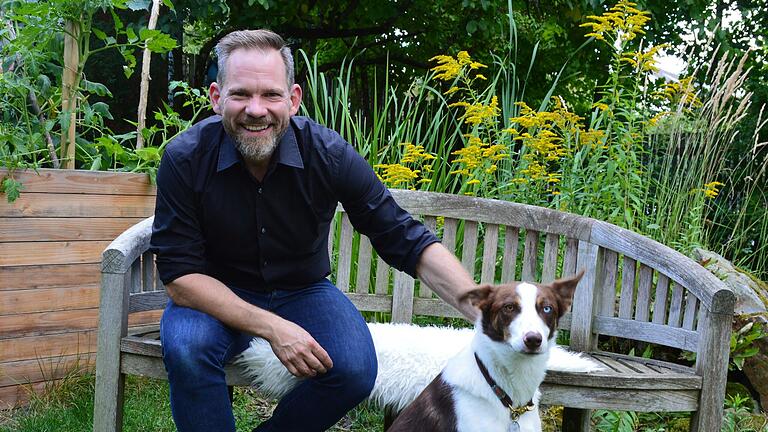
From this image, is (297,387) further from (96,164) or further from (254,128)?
(96,164)

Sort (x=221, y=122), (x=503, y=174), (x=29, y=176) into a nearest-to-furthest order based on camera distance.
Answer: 1. (x=221, y=122)
2. (x=29, y=176)
3. (x=503, y=174)

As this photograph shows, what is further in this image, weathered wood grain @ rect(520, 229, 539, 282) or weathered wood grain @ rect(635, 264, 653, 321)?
weathered wood grain @ rect(520, 229, 539, 282)

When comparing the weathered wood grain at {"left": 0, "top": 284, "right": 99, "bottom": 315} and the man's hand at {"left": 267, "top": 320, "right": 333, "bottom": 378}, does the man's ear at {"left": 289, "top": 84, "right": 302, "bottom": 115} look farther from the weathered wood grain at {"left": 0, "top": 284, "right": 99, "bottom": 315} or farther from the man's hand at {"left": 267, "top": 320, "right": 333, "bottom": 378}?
the weathered wood grain at {"left": 0, "top": 284, "right": 99, "bottom": 315}

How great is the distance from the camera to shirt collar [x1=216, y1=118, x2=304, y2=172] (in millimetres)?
3039

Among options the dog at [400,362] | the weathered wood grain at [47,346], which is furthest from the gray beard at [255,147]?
the weathered wood grain at [47,346]

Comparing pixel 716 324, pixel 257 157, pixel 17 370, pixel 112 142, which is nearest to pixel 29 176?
pixel 112 142

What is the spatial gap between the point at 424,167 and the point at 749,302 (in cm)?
192

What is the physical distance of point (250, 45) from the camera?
296cm

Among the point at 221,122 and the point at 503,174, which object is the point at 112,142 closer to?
the point at 221,122

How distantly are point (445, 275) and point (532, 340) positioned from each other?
65 centimetres

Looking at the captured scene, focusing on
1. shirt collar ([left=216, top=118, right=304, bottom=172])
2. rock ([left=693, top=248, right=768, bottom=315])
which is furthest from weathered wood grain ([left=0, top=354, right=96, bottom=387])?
rock ([left=693, top=248, right=768, bottom=315])

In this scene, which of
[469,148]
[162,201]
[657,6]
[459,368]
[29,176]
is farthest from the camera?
[657,6]

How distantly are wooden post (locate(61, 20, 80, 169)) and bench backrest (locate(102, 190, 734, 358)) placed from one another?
0.91 metres

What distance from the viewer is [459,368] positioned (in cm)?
266
